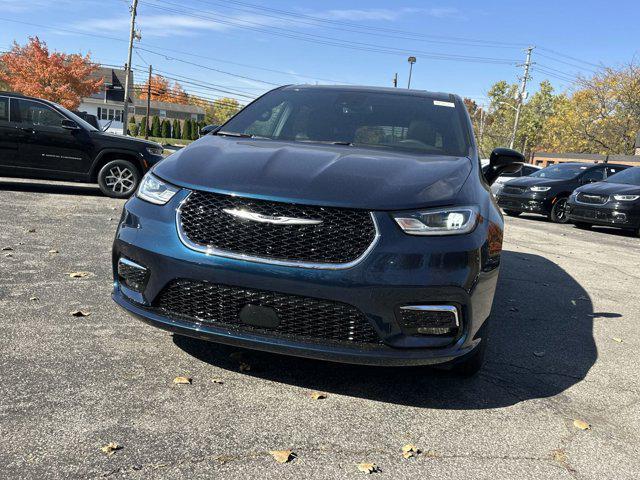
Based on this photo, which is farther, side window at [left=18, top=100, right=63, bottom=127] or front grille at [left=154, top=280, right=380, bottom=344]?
side window at [left=18, top=100, right=63, bottom=127]

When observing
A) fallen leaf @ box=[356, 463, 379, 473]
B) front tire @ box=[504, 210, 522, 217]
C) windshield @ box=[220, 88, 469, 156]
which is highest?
windshield @ box=[220, 88, 469, 156]

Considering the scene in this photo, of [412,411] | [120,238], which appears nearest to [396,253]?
[412,411]

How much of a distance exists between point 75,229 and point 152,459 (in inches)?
215

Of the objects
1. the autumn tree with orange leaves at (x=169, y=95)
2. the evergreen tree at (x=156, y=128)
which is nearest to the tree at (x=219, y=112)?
the autumn tree with orange leaves at (x=169, y=95)

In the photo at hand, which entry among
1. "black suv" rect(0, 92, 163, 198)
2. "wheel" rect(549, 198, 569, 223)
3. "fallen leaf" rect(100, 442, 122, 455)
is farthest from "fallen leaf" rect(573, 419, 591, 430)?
"wheel" rect(549, 198, 569, 223)

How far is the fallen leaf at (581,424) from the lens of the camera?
9.59 ft

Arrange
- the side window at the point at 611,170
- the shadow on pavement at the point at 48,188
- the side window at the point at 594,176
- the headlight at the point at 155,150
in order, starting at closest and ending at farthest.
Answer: the headlight at the point at 155,150 < the shadow on pavement at the point at 48,188 < the side window at the point at 594,176 < the side window at the point at 611,170

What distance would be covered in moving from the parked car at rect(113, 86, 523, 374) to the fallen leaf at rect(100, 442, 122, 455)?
2.09ft

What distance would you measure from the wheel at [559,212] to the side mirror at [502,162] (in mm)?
11640

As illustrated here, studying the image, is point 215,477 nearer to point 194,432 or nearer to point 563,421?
point 194,432

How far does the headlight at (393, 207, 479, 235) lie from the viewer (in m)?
2.75

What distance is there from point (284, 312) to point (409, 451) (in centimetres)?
82

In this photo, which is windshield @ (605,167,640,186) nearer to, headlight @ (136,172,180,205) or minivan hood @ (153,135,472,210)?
minivan hood @ (153,135,472,210)

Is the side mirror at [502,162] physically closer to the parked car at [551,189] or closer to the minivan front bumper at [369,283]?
the minivan front bumper at [369,283]
